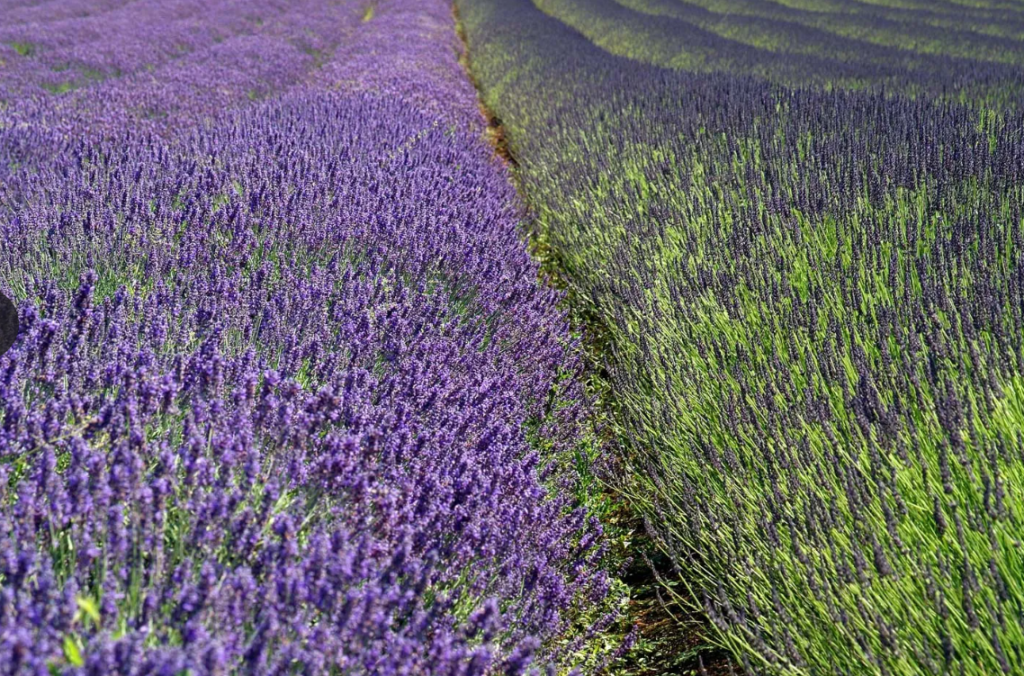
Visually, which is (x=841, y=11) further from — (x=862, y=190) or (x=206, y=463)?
(x=206, y=463)

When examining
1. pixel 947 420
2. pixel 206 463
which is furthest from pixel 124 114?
pixel 947 420

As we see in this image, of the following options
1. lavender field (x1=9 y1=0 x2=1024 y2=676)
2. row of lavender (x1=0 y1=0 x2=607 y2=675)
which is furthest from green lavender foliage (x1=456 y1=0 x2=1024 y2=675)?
row of lavender (x1=0 y1=0 x2=607 y2=675)

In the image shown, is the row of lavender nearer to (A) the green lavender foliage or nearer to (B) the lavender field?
(B) the lavender field

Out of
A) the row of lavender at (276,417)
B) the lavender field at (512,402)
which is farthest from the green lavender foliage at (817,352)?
the row of lavender at (276,417)

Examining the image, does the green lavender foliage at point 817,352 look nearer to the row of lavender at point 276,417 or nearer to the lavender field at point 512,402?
the lavender field at point 512,402

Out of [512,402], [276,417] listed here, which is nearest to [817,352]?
[512,402]
